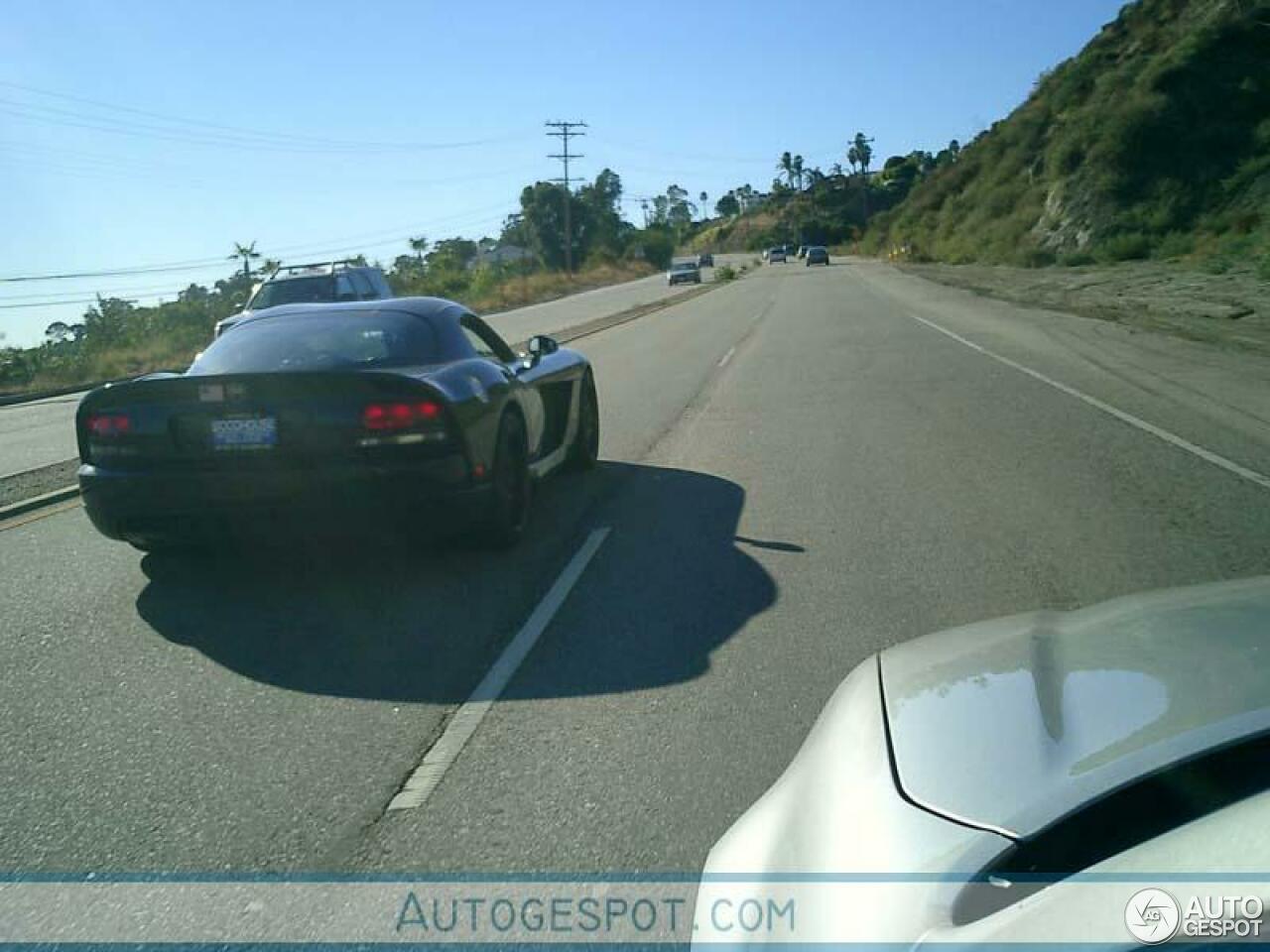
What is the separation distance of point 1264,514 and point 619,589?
157 inches

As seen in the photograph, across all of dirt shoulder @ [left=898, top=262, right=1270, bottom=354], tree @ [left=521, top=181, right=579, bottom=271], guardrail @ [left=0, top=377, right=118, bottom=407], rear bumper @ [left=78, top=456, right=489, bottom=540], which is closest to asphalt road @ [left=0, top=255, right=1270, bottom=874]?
rear bumper @ [left=78, top=456, right=489, bottom=540]

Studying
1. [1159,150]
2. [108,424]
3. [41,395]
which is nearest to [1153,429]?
[108,424]

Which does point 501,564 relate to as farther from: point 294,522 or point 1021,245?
point 1021,245

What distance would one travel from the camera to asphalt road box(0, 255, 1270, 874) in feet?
13.6

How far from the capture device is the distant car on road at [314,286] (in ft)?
70.8

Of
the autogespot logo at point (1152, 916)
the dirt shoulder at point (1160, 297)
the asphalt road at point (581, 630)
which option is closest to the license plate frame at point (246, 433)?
the asphalt road at point (581, 630)

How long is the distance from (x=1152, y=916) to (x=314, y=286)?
21013 mm

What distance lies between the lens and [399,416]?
673 cm

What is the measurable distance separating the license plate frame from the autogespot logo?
5407mm

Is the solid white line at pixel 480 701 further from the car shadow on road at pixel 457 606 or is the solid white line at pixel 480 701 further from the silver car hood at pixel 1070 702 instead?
the silver car hood at pixel 1070 702

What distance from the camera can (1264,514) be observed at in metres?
7.87

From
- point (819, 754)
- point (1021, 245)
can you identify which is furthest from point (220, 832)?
point (1021, 245)

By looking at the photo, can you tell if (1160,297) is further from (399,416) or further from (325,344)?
(399,416)

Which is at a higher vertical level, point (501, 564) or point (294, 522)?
point (294, 522)
